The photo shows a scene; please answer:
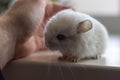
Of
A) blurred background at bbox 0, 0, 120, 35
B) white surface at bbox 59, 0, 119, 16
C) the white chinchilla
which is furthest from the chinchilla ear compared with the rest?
white surface at bbox 59, 0, 119, 16

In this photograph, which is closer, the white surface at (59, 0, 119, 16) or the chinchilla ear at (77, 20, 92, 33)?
the chinchilla ear at (77, 20, 92, 33)

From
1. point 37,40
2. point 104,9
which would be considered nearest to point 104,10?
point 104,9

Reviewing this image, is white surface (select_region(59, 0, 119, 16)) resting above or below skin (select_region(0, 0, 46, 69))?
above

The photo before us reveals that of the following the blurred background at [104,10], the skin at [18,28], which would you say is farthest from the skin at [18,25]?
the blurred background at [104,10]

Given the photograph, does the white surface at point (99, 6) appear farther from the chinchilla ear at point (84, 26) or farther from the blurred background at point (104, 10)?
the chinchilla ear at point (84, 26)

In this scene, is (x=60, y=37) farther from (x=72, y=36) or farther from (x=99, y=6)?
(x=99, y=6)

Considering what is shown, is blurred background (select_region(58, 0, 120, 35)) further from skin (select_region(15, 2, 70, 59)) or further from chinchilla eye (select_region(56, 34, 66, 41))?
chinchilla eye (select_region(56, 34, 66, 41))

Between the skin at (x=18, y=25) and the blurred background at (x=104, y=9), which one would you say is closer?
the skin at (x=18, y=25)

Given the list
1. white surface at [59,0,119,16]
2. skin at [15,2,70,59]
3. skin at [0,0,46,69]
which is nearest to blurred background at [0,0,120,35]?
white surface at [59,0,119,16]
